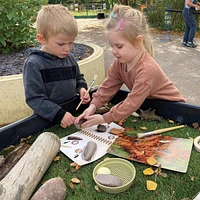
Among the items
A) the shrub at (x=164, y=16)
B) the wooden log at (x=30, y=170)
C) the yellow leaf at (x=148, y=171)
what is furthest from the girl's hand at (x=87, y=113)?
the shrub at (x=164, y=16)

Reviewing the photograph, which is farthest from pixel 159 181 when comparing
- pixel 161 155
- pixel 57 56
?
pixel 57 56

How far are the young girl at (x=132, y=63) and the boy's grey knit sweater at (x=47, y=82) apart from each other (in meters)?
0.18

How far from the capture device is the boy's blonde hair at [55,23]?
1425mm

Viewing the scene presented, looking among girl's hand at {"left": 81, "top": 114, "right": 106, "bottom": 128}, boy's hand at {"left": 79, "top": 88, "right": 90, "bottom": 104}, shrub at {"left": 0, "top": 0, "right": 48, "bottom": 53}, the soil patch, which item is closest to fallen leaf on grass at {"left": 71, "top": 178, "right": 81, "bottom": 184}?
girl's hand at {"left": 81, "top": 114, "right": 106, "bottom": 128}

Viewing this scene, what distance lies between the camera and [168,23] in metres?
6.20

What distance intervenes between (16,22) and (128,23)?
200cm

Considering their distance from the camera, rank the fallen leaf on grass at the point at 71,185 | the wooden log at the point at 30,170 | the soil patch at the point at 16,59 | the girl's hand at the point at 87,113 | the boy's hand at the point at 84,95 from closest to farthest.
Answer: the wooden log at the point at 30,170 < the fallen leaf on grass at the point at 71,185 < the girl's hand at the point at 87,113 < the boy's hand at the point at 84,95 < the soil patch at the point at 16,59

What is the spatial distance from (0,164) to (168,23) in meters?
5.71

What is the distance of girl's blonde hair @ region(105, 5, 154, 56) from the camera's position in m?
1.37

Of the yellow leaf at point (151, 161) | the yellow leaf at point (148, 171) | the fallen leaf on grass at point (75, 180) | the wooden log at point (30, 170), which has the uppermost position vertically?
the wooden log at point (30, 170)

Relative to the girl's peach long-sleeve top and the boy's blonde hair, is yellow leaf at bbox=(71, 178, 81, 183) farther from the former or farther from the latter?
the boy's blonde hair

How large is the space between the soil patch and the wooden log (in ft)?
4.85

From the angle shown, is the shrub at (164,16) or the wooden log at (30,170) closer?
the wooden log at (30,170)

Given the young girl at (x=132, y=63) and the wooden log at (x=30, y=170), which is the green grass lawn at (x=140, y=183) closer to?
the wooden log at (x=30, y=170)
